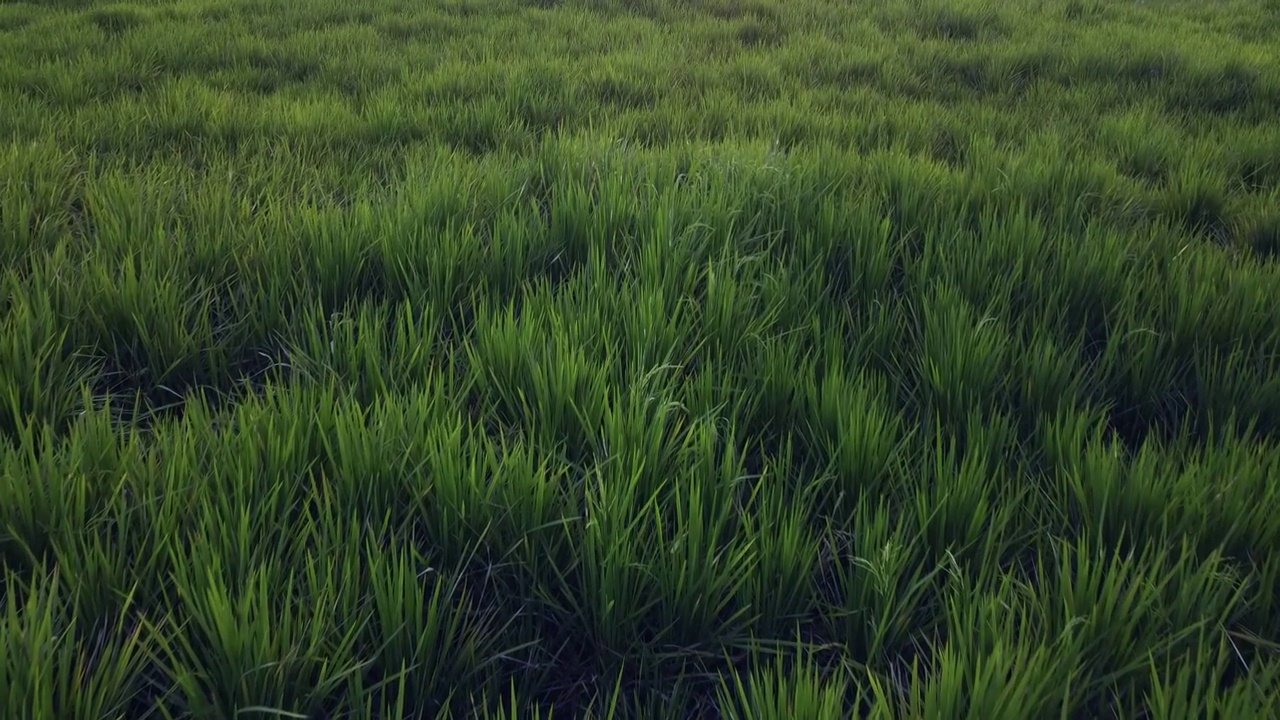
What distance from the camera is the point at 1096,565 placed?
0.86 metres

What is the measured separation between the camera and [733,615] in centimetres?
A: 90

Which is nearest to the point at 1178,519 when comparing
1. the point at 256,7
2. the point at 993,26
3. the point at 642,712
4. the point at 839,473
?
the point at 839,473

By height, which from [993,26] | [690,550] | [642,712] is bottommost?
[642,712]

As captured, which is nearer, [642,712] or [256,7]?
[642,712]

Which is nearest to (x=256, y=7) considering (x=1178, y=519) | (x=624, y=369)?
(x=624, y=369)

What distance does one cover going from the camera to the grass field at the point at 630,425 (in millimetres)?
833

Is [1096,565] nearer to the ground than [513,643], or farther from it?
farther from it

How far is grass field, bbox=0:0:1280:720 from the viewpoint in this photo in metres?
0.83

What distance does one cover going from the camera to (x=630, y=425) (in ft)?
3.67

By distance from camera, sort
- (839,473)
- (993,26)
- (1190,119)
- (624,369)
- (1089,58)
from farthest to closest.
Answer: (993,26)
(1089,58)
(1190,119)
(624,369)
(839,473)

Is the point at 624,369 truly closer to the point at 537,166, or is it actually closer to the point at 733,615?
the point at 733,615

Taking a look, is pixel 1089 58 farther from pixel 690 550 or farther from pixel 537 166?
pixel 690 550

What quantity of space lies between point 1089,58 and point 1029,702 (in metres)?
4.27

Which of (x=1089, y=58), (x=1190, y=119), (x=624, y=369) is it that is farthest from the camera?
(x=1089, y=58)
